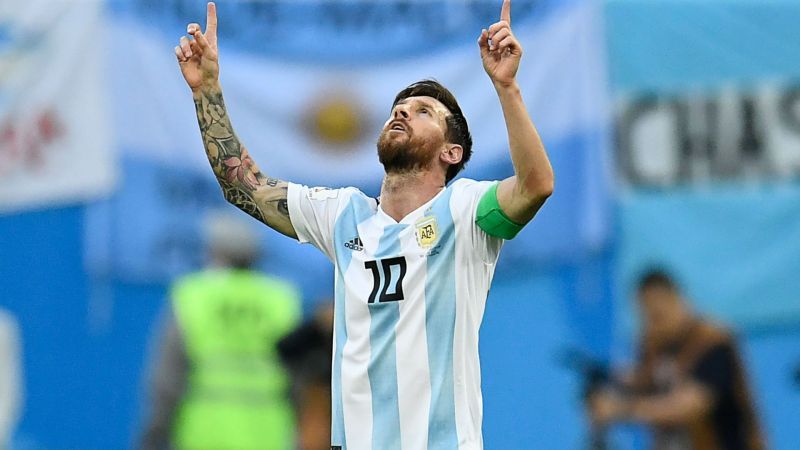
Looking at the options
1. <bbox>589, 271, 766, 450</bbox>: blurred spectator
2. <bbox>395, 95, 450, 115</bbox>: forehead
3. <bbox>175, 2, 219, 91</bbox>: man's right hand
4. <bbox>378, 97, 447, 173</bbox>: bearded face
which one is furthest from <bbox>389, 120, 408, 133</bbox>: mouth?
<bbox>589, 271, 766, 450</bbox>: blurred spectator

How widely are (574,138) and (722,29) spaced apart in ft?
5.25

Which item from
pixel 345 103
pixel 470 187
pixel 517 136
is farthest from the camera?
pixel 345 103

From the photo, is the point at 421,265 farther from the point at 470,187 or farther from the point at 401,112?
the point at 401,112

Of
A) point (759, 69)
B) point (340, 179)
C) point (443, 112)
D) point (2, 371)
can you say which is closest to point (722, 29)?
point (759, 69)

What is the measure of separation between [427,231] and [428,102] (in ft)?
1.69

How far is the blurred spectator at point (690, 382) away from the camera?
1078 centimetres

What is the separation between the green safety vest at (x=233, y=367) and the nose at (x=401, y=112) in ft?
17.8

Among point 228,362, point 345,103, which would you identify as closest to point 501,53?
point 228,362

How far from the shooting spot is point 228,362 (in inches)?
408

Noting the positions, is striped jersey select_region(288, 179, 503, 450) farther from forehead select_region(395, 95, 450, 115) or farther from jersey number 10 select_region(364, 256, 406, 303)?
forehead select_region(395, 95, 450, 115)

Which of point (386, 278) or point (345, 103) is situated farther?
point (345, 103)

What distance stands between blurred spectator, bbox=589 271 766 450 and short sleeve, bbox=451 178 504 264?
6.14 m

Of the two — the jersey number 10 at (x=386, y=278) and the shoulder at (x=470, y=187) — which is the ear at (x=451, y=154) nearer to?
the shoulder at (x=470, y=187)

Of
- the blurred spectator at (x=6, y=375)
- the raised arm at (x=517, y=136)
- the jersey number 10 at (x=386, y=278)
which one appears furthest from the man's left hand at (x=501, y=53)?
the blurred spectator at (x=6, y=375)
